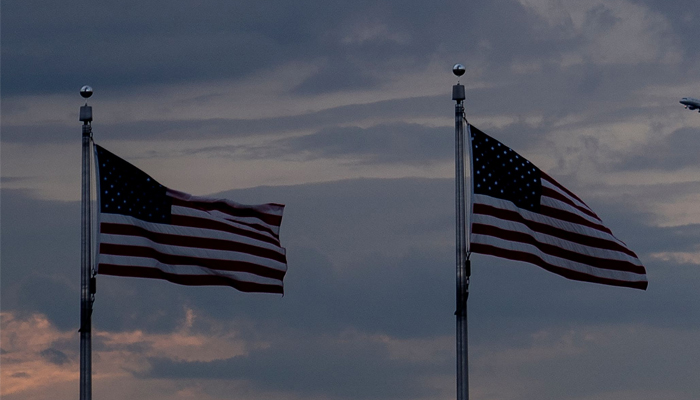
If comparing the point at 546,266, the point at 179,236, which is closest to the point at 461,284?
the point at 546,266

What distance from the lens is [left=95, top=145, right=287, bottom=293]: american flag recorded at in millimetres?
47906

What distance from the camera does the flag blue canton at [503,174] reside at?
→ 156 feet

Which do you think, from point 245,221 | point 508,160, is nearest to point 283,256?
point 245,221

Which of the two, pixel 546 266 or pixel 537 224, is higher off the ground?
pixel 537 224

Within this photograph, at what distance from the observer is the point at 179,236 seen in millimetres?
48906

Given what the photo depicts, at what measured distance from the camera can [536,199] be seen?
48.0m

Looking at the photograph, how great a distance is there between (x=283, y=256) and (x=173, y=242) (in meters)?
4.17

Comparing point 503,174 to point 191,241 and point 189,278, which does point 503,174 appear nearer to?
point 191,241

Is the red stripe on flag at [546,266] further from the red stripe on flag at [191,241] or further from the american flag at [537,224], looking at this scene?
the red stripe on flag at [191,241]

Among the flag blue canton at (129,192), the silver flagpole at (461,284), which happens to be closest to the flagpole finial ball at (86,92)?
the flag blue canton at (129,192)

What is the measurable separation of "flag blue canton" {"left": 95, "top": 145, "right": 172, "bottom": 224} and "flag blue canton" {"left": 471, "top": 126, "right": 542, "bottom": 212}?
1098 centimetres

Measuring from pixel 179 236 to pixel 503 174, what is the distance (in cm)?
1155

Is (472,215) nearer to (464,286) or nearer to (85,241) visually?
(464,286)

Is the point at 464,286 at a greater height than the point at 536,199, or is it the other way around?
the point at 536,199
